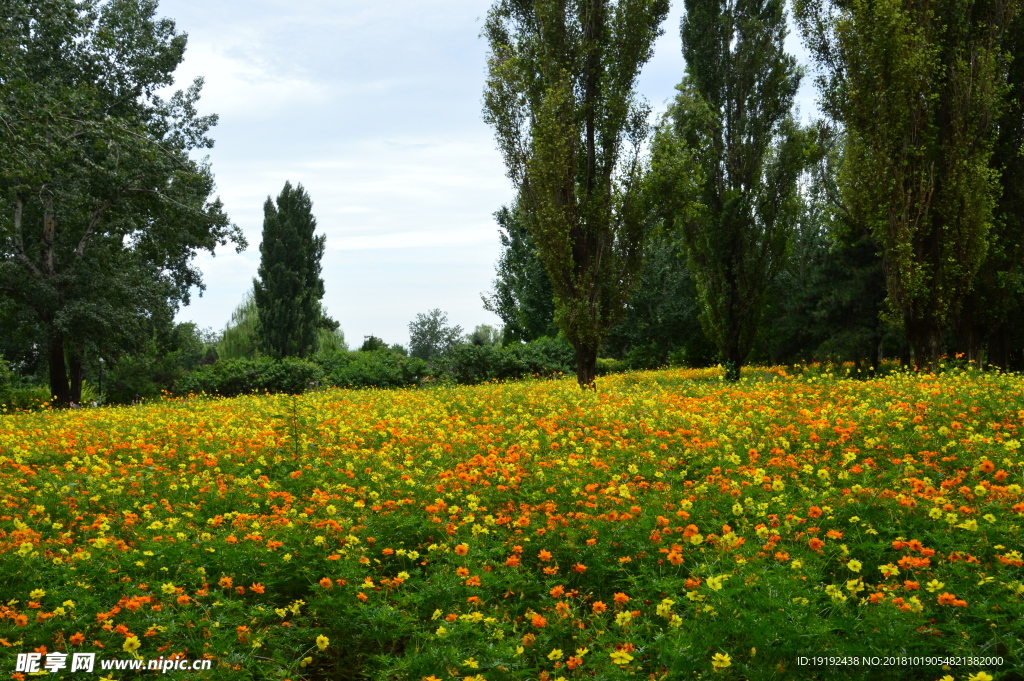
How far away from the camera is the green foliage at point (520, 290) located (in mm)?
36344

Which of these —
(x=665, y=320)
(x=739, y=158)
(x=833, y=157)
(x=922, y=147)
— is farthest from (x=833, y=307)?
(x=922, y=147)

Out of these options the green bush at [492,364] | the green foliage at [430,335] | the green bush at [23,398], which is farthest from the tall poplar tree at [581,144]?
the green foliage at [430,335]

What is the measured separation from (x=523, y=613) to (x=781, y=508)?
2.26 m

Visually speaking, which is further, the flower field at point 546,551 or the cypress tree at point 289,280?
the cypress tree at point 289,280

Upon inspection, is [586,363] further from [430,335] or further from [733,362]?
[430,335]

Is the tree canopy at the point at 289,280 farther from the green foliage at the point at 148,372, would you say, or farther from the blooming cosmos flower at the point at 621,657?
the blooming cosmos flower at the point at 621,657

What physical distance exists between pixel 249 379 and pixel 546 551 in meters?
22.2

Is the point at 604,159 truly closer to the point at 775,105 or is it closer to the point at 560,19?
the point at 560,19

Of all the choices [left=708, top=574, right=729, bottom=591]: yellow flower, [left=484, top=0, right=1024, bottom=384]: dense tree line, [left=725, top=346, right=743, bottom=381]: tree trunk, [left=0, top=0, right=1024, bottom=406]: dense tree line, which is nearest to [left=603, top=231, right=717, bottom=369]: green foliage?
[left=0, top=0, right=1024, bottom=406]: dense tree line

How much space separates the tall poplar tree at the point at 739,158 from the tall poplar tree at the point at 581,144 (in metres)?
4.69

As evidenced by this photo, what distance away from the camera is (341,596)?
4.75 metres

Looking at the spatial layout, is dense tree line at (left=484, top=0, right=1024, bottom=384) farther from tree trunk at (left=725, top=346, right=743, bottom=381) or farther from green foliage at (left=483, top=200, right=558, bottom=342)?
green foliage at (left=483, top=200, right=558, bottom=342)

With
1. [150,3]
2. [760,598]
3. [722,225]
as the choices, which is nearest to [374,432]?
[760,598]

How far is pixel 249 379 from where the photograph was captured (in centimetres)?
2503
